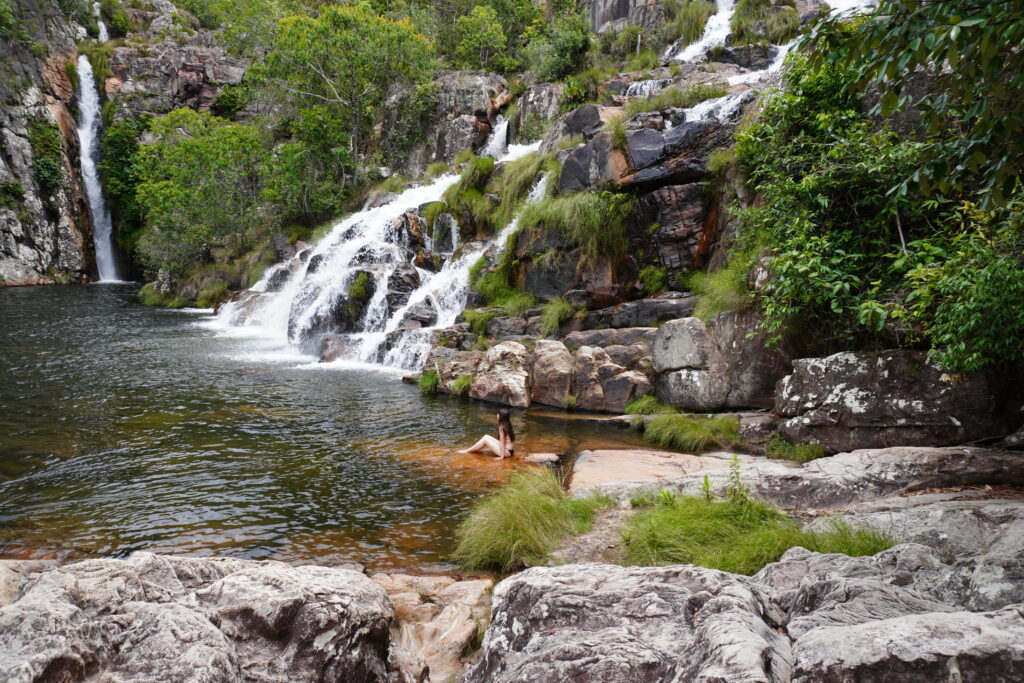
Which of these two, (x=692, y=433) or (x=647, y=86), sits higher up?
(x=647, y=86)

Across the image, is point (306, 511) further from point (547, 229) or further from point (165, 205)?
point (165, 205)

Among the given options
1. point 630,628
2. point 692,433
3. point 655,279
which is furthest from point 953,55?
point 655,279

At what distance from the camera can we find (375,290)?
55.3 ft

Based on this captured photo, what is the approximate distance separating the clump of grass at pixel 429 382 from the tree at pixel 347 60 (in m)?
20.3

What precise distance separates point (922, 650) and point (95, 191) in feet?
150

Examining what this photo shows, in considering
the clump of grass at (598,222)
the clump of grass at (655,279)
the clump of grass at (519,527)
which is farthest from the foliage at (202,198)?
the clump of grass at (519,527)

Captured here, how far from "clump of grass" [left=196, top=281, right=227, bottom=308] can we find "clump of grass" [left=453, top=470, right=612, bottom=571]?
25193mm

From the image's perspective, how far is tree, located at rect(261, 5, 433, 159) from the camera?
Result: 26.4m

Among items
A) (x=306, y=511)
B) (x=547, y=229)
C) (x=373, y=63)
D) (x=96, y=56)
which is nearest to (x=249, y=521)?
(x=306, y=511)

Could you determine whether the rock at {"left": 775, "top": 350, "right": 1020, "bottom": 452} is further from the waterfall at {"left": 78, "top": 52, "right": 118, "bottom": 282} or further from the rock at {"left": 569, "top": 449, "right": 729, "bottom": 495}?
the waterfall at {"left": 78, "top": 52, "right": 118, "bottom": 282}

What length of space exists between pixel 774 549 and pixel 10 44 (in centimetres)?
4543

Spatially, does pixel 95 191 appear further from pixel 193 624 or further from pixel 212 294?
pixel 193 624

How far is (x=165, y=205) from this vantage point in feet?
92.8

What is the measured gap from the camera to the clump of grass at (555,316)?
1242cm
